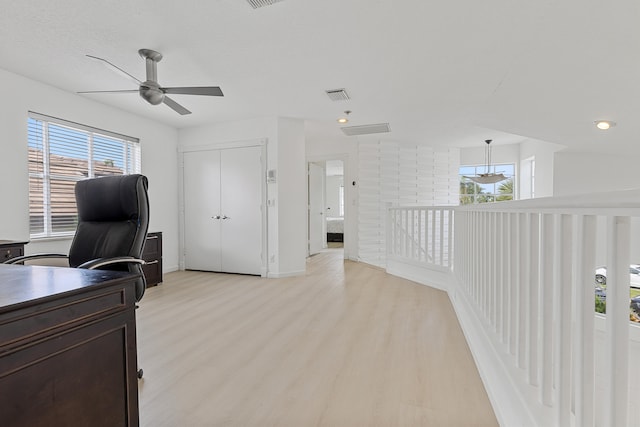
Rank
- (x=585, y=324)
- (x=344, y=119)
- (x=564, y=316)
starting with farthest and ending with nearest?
(x=344, y=119) < (x=564, y=316) < (x=585, y=324)

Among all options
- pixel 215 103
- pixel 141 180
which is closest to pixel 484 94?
pixel 215 103

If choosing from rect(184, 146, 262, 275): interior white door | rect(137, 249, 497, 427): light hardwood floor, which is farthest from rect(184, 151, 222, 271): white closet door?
rect(137, 249, 497, 427): light hardwood floor

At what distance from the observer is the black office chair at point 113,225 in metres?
1.96

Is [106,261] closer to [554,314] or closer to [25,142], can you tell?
[554,314]

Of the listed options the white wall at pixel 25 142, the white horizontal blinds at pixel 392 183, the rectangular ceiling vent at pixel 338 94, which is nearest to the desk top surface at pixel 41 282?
the white wall at pixel 25 142

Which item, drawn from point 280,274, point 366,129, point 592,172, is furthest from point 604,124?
point 280,274

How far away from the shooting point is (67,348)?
0.99 m

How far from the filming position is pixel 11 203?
10.4 ft

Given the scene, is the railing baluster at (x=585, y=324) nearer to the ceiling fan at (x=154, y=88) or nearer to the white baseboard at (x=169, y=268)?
the ceiling fan at (x=154, y=88)

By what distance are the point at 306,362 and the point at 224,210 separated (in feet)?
11.3

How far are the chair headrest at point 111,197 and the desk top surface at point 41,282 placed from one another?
0.72m

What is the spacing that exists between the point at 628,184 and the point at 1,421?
22.9ft

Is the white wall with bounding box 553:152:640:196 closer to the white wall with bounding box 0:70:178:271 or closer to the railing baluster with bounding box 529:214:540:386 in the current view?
the railing baluster with bounding box 529:214:540:386

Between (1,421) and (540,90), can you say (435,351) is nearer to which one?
(1,421)
